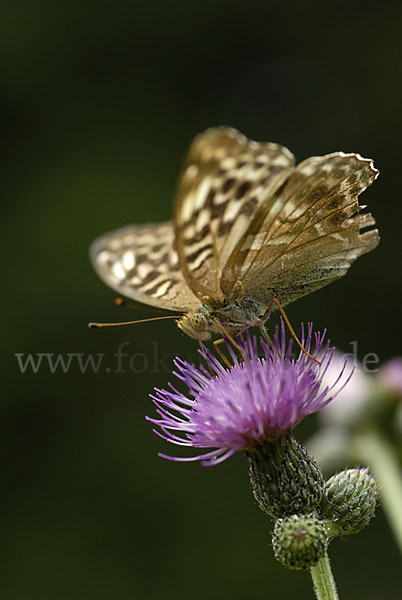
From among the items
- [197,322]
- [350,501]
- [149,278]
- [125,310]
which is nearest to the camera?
[350,501]

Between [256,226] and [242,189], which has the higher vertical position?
[242,189]

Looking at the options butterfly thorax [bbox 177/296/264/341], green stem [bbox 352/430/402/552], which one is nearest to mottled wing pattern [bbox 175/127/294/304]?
butterfly thorax [bbox 177/296/264/341]

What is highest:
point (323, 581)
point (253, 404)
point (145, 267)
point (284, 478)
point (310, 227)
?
point (145, 267)

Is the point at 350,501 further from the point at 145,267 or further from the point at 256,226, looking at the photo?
the point at 145,267

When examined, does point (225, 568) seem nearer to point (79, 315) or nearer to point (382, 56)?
point (79, 315)

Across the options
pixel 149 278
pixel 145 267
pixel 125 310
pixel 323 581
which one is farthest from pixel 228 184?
pixel 125 310

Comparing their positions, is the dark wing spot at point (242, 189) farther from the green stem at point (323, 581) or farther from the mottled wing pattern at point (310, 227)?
the green stem at point (323, 581)
